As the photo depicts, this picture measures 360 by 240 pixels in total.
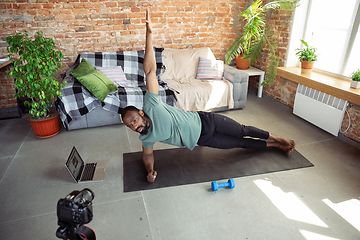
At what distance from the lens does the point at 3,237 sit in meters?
1.78

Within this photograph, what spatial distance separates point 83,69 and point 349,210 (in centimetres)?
334

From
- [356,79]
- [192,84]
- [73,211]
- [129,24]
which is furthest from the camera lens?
[129,24]

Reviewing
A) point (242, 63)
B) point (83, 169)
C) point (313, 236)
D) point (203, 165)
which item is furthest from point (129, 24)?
point (313, 236)

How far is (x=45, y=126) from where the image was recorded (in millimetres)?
3045

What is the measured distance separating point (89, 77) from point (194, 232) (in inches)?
92.4

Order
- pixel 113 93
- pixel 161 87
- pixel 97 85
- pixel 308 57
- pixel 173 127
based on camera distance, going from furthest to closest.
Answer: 1. pixel 161 87
2. pixel 308 57
3. pixel 113 93
4. pixel 97 85
5. pixel 173 127

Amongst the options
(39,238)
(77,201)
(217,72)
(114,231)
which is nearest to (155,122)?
(114,231)

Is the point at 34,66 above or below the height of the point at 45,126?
above

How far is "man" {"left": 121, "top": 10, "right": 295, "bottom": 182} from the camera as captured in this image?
6.61ft

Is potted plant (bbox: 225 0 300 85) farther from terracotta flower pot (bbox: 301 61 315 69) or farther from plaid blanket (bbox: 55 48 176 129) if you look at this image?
plaid blanket (bbox: 55 48 176 129)

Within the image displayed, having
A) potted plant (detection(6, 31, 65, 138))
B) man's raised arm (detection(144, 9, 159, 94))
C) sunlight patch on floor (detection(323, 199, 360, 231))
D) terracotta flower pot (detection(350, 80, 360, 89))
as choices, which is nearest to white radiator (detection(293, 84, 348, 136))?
terracotta flower pot (detection(350, 80, 360, 89))

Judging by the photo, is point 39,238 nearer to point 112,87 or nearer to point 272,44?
point 112,87

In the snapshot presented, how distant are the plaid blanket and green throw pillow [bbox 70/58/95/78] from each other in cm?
13

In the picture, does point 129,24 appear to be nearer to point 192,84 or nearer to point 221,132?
point 192,84
